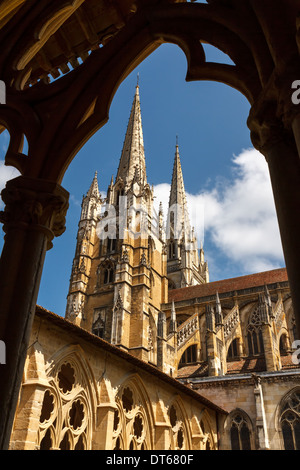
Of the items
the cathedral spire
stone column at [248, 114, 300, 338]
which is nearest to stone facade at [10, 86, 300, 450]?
the cathedral spire

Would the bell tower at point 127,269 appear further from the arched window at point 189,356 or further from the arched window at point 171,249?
the arched window at point 171,249

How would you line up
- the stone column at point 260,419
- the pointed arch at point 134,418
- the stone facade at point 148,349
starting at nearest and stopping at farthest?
1. the stone facade at point 148,349
2. the pointed arch at point 134,418
3. the stone column at point 260,419

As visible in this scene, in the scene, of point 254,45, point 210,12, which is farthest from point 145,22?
point 254,45

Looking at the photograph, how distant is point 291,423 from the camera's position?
1596 cm

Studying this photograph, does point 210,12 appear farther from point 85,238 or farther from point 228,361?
point 85,238

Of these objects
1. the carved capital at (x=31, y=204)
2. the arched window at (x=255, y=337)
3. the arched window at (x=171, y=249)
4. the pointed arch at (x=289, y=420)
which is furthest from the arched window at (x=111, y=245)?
the carved capital at (x=31, y=204)

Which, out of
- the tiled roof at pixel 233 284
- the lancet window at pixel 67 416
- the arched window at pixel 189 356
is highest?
the tiled roof at pixel 233 284

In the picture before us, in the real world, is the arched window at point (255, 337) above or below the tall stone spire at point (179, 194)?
below

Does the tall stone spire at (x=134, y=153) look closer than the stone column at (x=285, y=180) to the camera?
No

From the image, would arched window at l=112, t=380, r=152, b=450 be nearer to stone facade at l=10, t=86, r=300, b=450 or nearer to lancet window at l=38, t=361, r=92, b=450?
stone facade at l=10, t=86, r=300, b=450

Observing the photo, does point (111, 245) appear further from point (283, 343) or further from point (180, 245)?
point (283, 343)

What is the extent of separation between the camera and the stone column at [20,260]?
10.2 ft

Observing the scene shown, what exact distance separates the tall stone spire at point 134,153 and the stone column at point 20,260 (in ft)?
116

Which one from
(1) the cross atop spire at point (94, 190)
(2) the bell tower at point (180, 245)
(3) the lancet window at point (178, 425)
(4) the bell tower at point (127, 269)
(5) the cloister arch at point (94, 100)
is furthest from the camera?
(2) the bell tower at point (180, 245)
